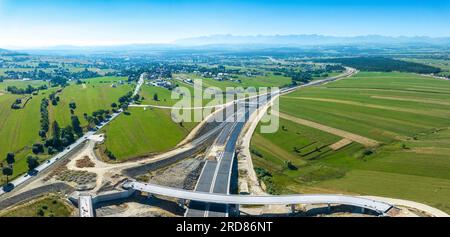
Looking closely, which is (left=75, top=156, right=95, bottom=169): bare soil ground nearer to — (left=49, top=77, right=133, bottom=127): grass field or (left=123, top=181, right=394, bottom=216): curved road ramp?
(left=123, top=181, right=394, bottom=216): curved road ramp

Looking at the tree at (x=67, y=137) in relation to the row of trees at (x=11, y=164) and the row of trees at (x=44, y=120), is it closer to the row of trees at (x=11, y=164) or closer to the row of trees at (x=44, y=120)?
the row of trees at (x=44, y=120)

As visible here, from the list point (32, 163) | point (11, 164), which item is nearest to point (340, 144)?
point (32, 163)

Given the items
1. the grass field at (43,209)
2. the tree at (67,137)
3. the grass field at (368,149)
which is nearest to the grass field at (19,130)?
the tree at (67,137)

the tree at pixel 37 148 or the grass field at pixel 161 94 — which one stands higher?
the grass field at pixel 161 94
